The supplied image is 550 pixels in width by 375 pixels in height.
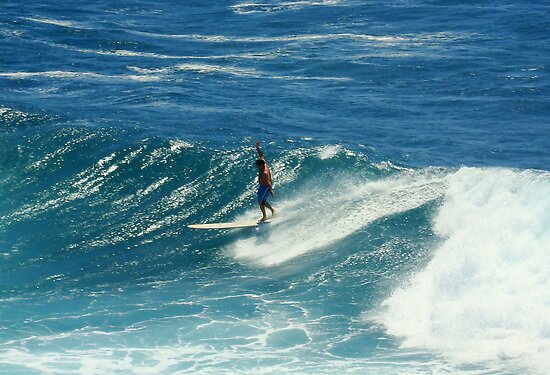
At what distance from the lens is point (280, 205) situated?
21.3 m

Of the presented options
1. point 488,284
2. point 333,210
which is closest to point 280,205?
point 333,210

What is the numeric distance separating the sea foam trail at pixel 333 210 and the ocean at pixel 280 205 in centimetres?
5

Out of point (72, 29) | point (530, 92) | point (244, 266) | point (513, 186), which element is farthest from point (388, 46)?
point (244, 266)

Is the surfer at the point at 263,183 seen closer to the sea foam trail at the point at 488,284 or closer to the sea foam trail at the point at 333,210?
the sea foam trail at the point at 333,210

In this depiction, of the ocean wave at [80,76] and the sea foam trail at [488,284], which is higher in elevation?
the ocean wave at [80,76]

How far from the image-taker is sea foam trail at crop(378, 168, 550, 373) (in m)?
15.6

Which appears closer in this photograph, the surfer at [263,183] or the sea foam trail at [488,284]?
the sea foam trail at [488,284]

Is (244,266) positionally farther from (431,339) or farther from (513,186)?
(513,186)

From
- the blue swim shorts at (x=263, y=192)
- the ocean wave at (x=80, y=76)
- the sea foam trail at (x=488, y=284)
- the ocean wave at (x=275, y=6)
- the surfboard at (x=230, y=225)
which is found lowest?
the sea foam trail at (x=488, y=284)

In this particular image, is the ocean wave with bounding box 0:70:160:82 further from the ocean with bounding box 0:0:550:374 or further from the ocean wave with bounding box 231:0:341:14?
the ocean wave with bounding box 231:0:341:14

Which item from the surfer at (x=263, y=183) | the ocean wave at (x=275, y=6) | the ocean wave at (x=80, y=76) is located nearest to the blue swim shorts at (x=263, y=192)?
the surfer at (x=263, y=183)

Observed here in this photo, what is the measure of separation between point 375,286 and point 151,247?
5278 mm

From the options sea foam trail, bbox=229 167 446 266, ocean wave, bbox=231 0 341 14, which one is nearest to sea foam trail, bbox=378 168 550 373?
sea foam trail, bbox=229 167 446 266

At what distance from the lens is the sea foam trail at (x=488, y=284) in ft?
51.0
